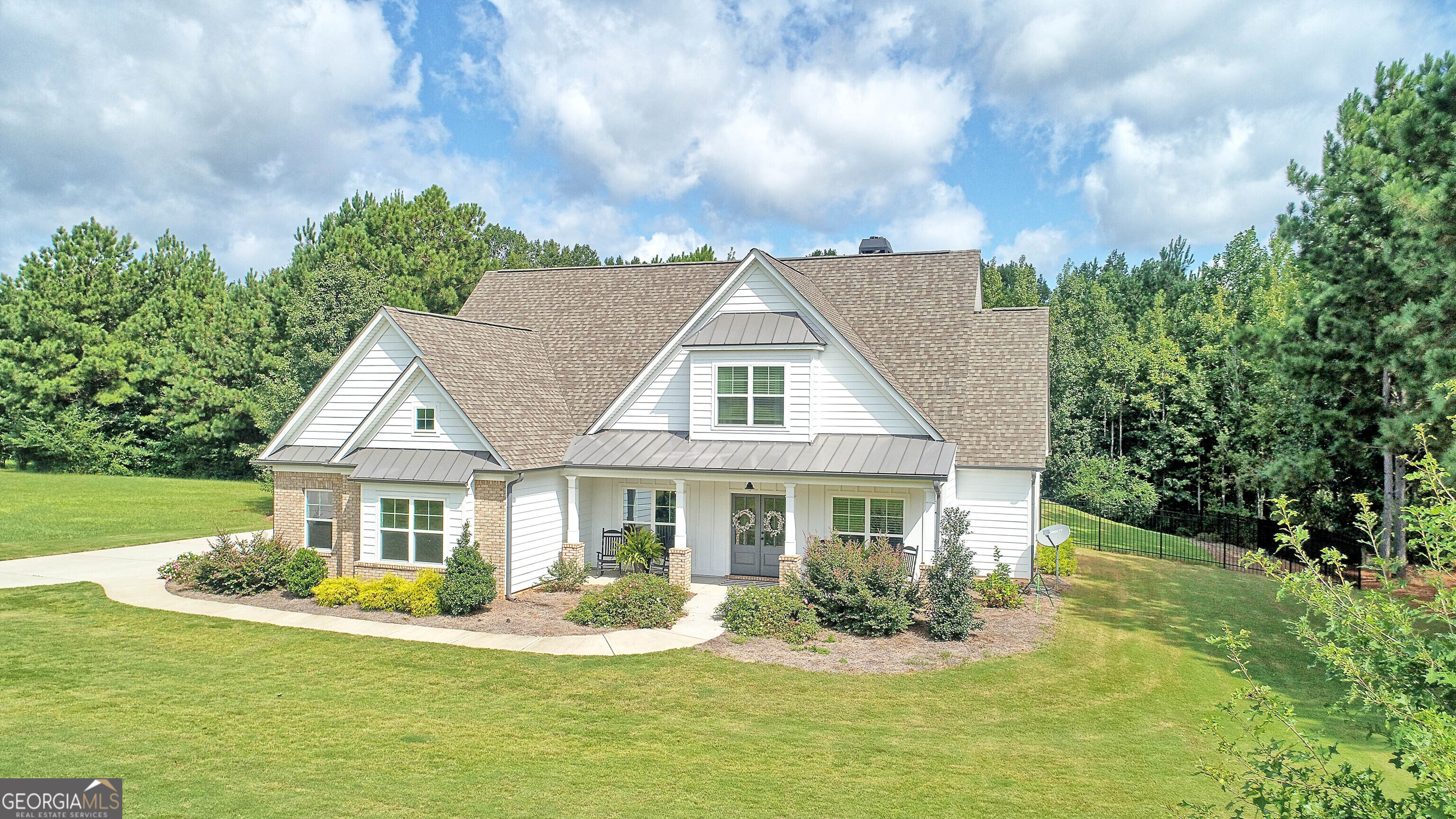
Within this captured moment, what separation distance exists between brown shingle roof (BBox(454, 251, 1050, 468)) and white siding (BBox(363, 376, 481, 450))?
3.10ft

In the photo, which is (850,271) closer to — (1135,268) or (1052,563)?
(1052,563)

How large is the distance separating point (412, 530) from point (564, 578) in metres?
3.47

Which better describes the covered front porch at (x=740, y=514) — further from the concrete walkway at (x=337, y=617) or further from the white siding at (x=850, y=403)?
the white siding at (x=850, y=403)

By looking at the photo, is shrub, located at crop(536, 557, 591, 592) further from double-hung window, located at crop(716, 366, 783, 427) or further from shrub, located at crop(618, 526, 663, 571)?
double-hung window, located at crop(716, 366, 783, 427)

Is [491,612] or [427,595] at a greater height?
[427,595]

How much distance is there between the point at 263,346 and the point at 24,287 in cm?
1680

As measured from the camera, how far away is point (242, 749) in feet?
32.2

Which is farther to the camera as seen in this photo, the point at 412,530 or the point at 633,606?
the point at 412,530

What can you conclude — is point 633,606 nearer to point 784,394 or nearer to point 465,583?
point 465,583

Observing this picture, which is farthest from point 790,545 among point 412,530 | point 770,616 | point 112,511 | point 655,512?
point 112,511

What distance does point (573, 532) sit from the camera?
19.9m

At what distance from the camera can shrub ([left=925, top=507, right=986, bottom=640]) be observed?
15578mm

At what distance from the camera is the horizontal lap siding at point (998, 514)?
19.5 meters

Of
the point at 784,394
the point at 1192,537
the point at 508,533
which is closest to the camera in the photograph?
the point at 508,533
